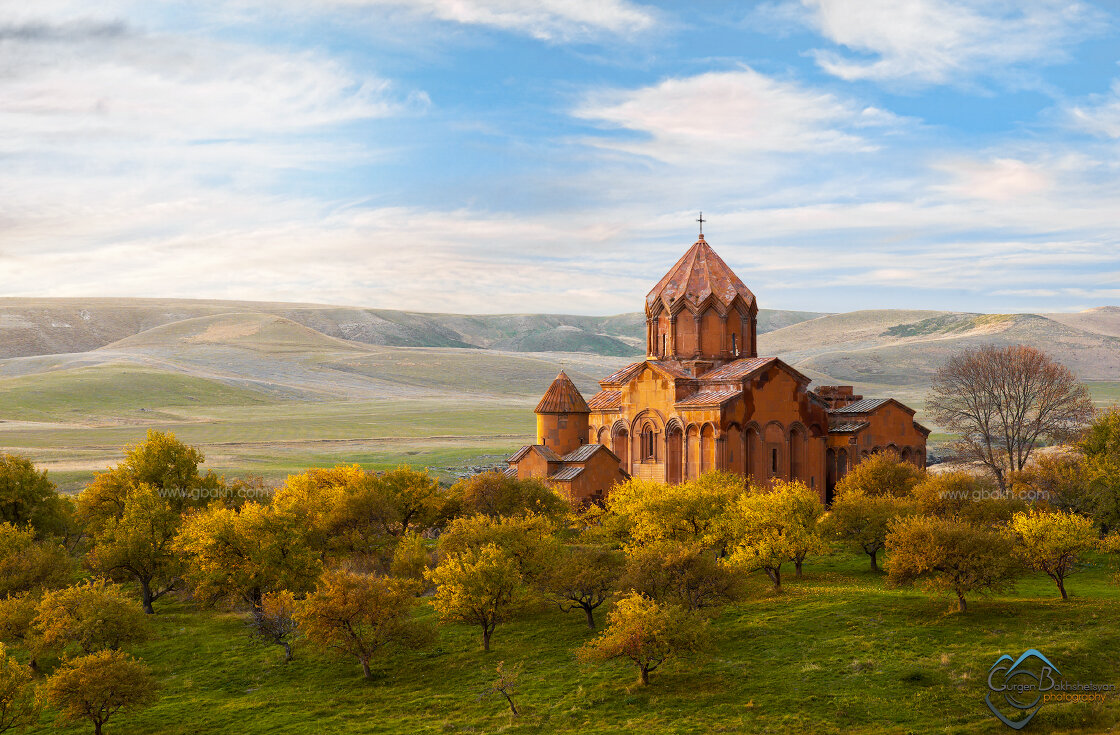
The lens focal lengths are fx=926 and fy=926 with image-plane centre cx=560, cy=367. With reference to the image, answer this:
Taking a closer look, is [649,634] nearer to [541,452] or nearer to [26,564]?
[541,452]

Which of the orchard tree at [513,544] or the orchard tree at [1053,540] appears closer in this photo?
the orchard tree at [1053,540]

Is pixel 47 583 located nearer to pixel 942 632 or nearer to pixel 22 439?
pixel 942 632

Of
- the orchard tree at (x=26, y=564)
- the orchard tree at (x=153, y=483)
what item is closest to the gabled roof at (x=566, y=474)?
the orchard tree at (x=153, y=483)

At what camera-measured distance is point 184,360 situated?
184 metres

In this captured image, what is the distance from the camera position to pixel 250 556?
37.7 m

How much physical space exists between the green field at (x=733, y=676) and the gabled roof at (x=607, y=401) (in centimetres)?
1869

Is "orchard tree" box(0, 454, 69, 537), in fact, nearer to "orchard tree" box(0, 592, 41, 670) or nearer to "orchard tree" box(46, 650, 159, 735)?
"orchard tree" box(0, 592, 41, 670)

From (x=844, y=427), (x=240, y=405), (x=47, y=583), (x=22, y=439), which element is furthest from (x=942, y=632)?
(x=240, y=405)

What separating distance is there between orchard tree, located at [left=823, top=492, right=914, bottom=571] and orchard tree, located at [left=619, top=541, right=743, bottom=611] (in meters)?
8.45

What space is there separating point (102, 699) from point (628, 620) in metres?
16.5

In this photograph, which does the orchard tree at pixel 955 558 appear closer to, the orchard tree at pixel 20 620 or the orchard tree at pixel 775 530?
the orchard tree at pixel 775 530

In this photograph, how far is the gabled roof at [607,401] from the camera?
53812mm

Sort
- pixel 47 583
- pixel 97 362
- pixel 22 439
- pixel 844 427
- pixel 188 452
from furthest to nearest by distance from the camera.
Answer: pixel 97 362
pixel 22 439
pixel 844 427
pixel 188 452
pixel 47 583

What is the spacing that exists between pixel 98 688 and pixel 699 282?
36279 millimetres
